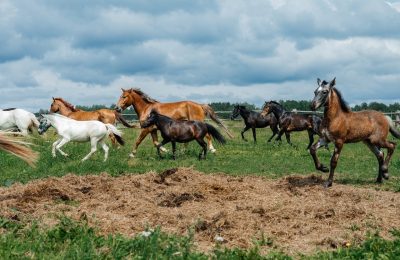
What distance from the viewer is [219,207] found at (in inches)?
364

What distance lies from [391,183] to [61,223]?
8242mm

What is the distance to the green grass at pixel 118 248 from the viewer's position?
6.00 meters

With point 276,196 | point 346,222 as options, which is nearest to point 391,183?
point 276,196

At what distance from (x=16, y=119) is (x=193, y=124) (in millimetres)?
9583

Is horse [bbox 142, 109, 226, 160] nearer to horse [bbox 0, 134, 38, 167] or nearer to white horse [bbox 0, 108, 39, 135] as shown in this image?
white horse [bbox 0, 108, 39, 135]

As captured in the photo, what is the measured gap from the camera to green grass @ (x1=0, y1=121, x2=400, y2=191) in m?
13.9

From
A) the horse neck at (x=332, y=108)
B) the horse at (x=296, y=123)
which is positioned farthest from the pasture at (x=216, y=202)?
the horse at (x=296, y=123)

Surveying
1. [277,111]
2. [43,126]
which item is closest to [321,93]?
[43,126]

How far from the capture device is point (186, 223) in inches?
313

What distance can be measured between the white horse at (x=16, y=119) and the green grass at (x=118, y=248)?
1782 centimetres

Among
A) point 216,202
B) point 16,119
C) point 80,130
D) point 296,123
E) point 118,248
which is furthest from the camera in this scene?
point 296,123

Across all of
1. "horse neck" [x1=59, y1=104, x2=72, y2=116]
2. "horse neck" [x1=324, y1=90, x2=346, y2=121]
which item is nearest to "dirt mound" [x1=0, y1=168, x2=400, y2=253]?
"horse neck" [x1=324, y1=90, x2=346, y2=121]

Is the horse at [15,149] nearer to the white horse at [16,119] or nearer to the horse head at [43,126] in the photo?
the horse head at [43,126]

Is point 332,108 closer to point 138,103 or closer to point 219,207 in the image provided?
point 219,207
